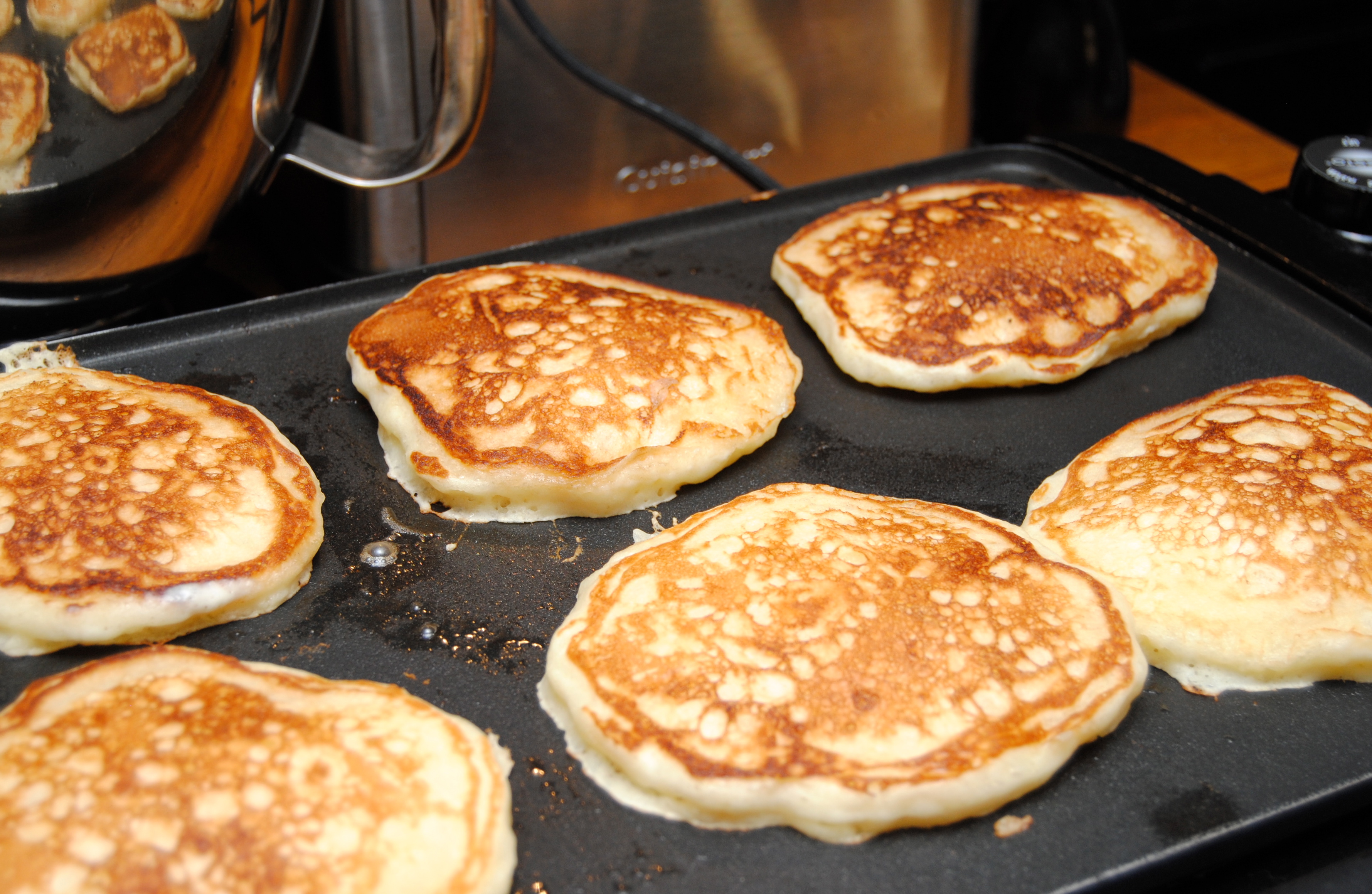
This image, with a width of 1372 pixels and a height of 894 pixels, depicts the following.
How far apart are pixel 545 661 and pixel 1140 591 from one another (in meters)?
0.60

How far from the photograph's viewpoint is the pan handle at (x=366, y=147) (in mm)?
1350

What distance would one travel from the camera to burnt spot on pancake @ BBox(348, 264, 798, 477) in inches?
48.6

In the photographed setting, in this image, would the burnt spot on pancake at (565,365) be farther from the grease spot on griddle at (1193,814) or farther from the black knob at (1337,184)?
the black knob at (1337,184)

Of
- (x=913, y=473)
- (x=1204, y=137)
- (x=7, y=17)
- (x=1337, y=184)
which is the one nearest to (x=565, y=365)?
(x=913, y=473)

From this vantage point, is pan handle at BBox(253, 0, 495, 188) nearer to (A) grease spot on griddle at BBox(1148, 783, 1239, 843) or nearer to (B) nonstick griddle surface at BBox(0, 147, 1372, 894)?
(B) nonstick griddle surface at BBox(0, 147, 1372, 894)

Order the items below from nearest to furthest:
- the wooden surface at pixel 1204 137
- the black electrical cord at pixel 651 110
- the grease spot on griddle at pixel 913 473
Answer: the grease spot on griddle at pixel 913 473
the black electrical cord at pixel 651 110
the wooden surface at pixel 1204 137

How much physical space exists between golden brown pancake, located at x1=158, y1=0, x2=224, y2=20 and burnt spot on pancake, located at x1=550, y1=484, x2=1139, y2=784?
757 mm

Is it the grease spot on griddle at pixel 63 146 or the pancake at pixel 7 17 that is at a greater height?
the pancake at pixel 7 17

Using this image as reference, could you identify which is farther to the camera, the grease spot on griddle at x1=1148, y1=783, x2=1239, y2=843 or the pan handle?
the pan handle

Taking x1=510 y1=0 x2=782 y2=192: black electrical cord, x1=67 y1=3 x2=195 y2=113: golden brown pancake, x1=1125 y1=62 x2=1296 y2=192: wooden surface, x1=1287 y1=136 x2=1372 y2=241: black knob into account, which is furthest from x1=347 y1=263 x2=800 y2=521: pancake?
x1=1125 y1=62 x2=1296 y2=192: wooden surface

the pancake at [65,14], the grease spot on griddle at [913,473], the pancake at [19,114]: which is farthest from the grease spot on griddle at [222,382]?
the grease spot on griddle at [913,473]

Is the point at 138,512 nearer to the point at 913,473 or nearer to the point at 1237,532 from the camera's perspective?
the point at 913,473

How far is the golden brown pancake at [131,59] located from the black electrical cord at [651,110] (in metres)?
0.66

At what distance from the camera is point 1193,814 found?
0.94 metres
